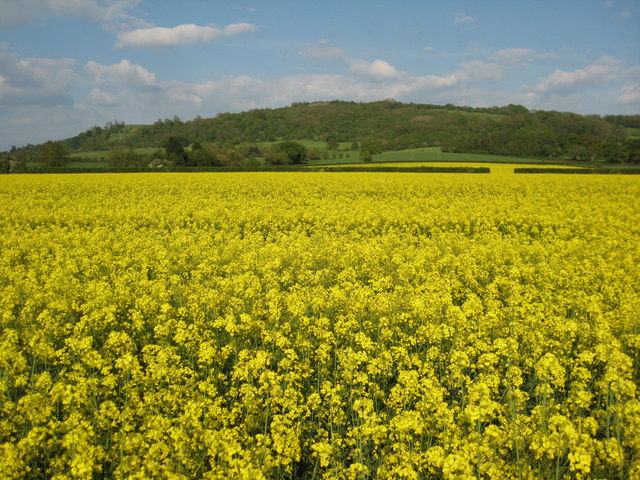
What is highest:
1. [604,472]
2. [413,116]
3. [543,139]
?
[413,116]

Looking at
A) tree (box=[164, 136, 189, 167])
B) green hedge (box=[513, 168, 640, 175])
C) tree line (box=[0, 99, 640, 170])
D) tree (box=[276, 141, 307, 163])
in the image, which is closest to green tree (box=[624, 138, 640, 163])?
tree line (box=[0, 99, 640, 170])

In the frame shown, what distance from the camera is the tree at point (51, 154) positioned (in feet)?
177

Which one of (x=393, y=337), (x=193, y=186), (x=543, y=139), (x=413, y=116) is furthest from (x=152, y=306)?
(x=413, y=116)

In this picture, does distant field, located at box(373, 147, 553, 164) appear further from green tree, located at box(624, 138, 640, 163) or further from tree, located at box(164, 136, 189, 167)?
tree, located at box(164, 136, 189, 167)

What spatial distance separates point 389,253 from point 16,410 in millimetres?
9343

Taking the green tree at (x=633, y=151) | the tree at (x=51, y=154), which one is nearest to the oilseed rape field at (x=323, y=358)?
the tree at (x=51, y=154)

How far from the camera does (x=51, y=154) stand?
54.2 metres

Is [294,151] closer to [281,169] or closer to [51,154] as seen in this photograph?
[281,169]

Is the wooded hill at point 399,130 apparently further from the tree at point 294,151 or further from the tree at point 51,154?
the tree at point 51,154

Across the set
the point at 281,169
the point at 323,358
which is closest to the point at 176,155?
the point at 281,169

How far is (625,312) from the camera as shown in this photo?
6766 millimetres

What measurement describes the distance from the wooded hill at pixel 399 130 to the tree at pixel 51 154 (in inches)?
1002

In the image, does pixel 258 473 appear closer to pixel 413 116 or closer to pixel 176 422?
pixel 176 422

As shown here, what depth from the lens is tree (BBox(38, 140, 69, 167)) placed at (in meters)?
54.0
